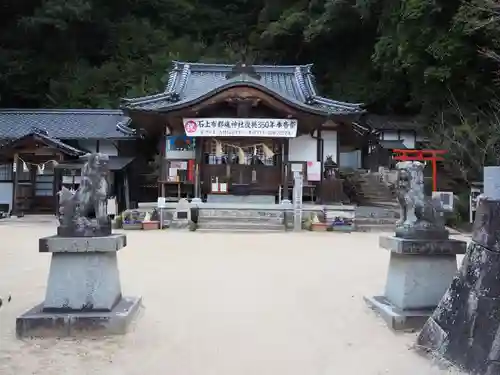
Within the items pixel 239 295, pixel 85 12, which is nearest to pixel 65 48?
pixel 85 12

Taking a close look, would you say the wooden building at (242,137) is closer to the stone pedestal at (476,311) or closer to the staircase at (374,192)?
the staircase at (374,192)

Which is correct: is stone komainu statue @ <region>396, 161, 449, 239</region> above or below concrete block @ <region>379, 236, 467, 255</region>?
above

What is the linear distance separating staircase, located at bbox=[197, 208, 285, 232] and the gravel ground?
5110mm

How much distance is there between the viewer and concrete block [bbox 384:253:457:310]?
502cm

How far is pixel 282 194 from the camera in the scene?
1811cm

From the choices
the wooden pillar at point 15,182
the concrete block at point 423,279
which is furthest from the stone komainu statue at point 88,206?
the wooden pillar at point 15,182

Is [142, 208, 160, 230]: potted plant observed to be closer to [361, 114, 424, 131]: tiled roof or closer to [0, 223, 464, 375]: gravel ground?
[0, 223, 464, 375]: gravel ground

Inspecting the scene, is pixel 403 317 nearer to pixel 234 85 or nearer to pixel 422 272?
pixel 422 272

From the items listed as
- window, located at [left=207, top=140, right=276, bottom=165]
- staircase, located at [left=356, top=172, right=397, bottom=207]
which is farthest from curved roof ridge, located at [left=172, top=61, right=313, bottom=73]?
staircase, located at [left=356, top=172, right=397, bottom=207]

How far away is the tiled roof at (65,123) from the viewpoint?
70.4 feet

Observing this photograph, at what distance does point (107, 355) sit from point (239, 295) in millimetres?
2291

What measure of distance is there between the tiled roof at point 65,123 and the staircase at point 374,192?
1153 cm

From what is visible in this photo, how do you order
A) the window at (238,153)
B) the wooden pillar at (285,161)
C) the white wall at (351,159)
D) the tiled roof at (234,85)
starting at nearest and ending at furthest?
the tiled roof at (234,85), the wooden pillar at (285,161), the window at (238,153), the white wall at (351,159)

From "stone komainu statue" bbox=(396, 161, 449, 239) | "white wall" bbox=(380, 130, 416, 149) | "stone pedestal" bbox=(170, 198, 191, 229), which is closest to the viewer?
"stone komainu statue" bbox=(396, 161, 449, 239)
